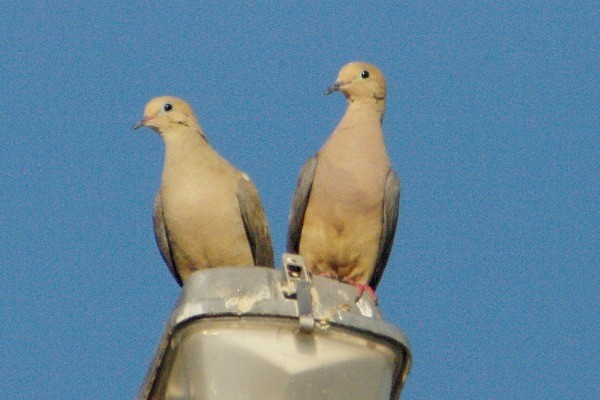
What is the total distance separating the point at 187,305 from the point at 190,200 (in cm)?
431

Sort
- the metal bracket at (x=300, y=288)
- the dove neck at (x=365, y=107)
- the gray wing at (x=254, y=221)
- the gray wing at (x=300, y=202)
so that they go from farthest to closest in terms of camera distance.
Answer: the dove neck at (x=365, y=107) → the gray wing at (x=254, y=221) → the gray wing at (x=300, y=202) → the metal bracket at (x=300, y=288)

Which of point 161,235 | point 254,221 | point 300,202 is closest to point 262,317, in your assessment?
point 300,202

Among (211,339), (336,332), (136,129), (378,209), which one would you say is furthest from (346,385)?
(136,129)

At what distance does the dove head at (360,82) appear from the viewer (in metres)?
9.33

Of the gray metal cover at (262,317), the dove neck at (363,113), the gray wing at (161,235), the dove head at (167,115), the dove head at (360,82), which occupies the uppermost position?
the dove head at (360,82)

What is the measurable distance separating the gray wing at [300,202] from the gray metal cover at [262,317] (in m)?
4.18

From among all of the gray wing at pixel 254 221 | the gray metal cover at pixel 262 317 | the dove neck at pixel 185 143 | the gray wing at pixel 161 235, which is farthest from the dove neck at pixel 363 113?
the gray metal cover at pixel 262 317

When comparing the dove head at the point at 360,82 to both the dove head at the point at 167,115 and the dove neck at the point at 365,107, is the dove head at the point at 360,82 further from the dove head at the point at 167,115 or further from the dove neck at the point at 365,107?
the dove head at the point at 167,115

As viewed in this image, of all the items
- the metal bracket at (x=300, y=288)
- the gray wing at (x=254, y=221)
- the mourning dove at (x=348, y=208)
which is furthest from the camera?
the gray wing at (x=254, y=221)

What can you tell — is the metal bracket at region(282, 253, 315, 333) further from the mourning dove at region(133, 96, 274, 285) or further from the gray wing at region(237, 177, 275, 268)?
the gray wing at region(237, 177, 275, 268)

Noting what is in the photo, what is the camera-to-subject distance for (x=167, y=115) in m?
9.42

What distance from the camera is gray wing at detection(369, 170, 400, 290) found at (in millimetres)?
8758

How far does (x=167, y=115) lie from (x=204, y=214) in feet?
3.08

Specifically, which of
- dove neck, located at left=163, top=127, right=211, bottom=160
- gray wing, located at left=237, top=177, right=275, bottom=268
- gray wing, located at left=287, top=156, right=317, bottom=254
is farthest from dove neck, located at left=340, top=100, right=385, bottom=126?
dove neck, located at left=163, top=127, right=211, bottom=160
